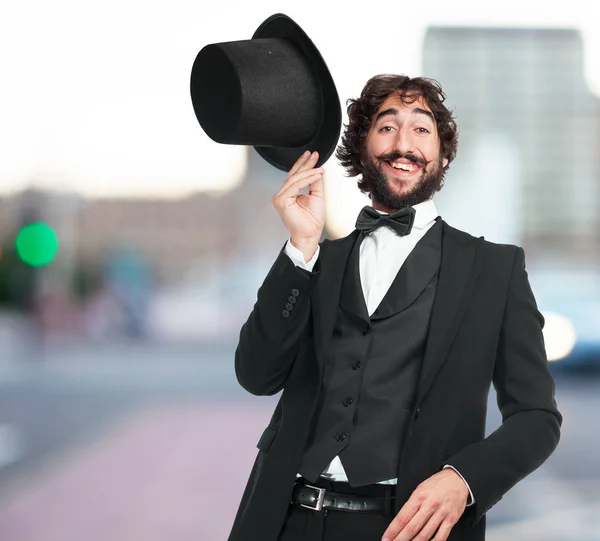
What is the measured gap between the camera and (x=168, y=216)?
100250 millimetres

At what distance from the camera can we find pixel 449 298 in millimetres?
1892

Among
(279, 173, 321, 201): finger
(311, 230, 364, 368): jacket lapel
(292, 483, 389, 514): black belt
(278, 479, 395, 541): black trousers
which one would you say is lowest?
(278, 479, 395, 541): black trousers

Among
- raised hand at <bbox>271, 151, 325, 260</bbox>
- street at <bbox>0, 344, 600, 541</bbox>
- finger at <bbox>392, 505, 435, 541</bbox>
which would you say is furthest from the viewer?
street at <bbox>0, 344, 600, 541</bbox>

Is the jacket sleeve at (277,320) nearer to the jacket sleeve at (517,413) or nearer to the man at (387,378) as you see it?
the man at (387,378)

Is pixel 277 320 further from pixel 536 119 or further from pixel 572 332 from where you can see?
pixel 536 119

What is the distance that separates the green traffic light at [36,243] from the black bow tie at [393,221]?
1685 cm

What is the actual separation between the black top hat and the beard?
171 mm

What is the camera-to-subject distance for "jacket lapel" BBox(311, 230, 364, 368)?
76.0 inches

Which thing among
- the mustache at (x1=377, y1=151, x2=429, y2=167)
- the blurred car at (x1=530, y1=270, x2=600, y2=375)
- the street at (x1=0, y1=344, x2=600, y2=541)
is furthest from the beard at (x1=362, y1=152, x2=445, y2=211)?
the blurred car at (x1=530, y1=270, x2=600, y2=375)

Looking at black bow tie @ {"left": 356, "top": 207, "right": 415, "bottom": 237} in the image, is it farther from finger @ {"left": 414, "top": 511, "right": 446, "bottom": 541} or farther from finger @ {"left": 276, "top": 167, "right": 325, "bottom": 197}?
finger @ {"left": 414, "top": 511, "right": 446, "bottom": 541}

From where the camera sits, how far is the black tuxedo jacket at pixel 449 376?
178cm

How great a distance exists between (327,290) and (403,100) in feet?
1.51

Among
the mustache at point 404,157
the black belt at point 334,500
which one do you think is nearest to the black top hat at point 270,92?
the mustache at point 404,157

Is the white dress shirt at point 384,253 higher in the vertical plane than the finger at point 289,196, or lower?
lower
